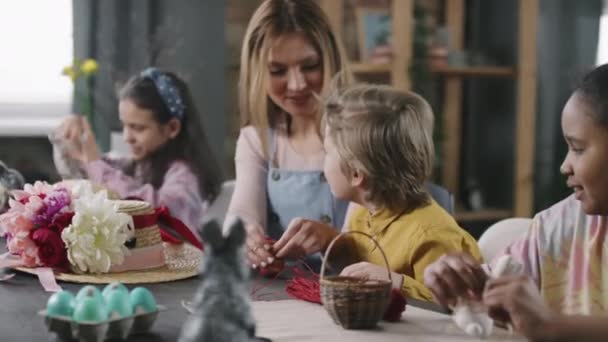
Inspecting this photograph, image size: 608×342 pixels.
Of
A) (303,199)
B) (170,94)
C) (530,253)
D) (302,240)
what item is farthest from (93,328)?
(170,94)

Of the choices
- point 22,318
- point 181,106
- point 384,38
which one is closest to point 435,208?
point 22,318

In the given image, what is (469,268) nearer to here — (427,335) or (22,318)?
(427,335)

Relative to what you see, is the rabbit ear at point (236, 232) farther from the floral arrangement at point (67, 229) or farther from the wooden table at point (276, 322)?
the floral arrangement at point (67, 229)

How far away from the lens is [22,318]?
3.87 ft

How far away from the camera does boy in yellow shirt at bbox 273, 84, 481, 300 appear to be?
5.06 feet

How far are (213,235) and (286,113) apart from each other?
4.36 ft

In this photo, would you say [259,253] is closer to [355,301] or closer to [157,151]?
[355,301]

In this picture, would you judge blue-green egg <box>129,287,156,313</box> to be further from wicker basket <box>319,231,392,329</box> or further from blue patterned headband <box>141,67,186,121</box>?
blue patterned headband <box>141,67,186,121</box>

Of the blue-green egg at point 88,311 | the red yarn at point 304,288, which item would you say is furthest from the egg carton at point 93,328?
the red yarn at point 304,288

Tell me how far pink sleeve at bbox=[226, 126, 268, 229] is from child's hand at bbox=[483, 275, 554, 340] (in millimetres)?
1094

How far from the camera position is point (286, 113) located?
7.10 feet

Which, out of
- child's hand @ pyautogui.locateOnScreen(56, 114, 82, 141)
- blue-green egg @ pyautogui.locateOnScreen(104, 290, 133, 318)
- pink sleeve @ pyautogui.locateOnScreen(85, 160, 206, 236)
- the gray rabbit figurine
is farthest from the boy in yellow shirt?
child's hand @ pyautogui.locateOnScreen(56, 114, 82, 141)

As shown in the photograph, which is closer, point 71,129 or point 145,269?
point 145,269

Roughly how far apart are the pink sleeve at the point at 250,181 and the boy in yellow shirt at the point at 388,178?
0.46m
